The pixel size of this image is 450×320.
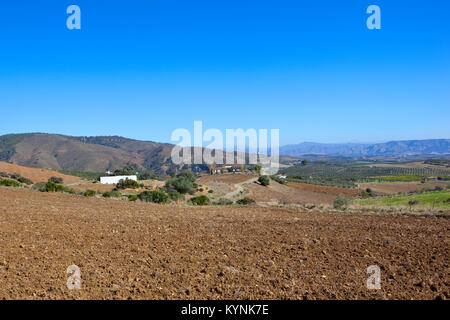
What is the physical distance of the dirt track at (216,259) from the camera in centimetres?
646

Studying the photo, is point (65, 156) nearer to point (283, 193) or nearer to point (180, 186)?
point (180, 186)

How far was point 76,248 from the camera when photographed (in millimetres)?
9336

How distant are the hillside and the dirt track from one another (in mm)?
138374

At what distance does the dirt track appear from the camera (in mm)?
6461

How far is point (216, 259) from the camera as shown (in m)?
8.59

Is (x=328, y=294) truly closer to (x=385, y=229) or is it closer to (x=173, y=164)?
(x=385, y=229)

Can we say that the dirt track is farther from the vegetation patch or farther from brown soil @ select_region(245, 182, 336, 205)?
brown soil @ select_region(245, 182, 336, 205)

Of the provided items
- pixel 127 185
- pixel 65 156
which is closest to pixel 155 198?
pixel 127 185

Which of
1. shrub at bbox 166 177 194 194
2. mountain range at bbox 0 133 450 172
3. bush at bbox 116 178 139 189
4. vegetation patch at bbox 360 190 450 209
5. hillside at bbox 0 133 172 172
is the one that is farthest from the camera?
hillside at bbox 0 133 172 172

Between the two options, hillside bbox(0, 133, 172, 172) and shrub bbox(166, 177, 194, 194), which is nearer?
shrub bbox(166, 177, 194, 194)

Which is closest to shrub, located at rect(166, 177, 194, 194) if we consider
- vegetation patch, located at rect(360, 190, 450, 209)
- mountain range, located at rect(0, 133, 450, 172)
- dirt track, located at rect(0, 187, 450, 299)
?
vegetation patch, located at rect(360, 190, 450, 209)

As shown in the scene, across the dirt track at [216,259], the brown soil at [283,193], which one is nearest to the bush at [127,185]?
the brown soil at [283,193]
